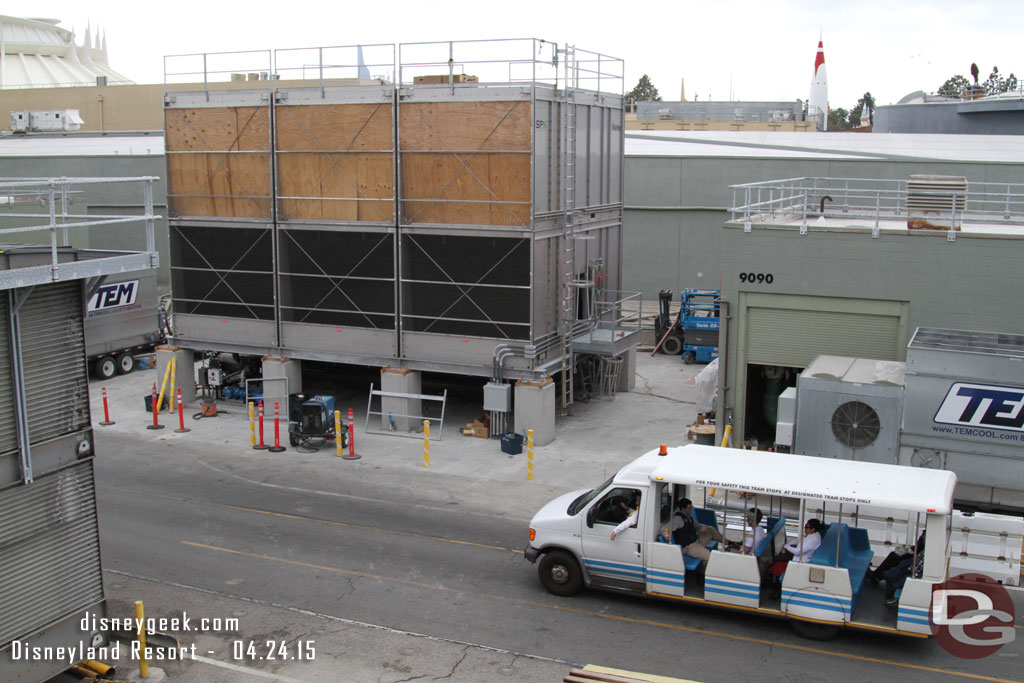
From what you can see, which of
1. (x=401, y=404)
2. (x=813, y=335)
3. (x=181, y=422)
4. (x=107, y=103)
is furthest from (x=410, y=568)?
(x=107, y=103)

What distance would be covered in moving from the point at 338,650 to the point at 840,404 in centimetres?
1055

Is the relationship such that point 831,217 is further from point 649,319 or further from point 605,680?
point 605,680

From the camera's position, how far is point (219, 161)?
25.5 meters

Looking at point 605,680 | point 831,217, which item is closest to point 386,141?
point 831,217

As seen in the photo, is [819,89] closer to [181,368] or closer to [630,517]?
[181,368]

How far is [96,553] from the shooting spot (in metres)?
11.6

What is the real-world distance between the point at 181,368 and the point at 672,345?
53.9 feet

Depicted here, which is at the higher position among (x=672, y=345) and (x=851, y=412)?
(x=851, y=412)

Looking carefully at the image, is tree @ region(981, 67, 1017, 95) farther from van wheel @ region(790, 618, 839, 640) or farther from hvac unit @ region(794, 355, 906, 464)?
van wheel @ region(790, 618, 839, 640)

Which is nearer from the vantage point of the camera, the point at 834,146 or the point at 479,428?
the point at 479,428

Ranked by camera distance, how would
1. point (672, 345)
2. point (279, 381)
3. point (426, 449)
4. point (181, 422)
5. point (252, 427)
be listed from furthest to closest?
point (672, 345)
point (279, 381)
point (181, 422)
point (252, 427)
point (426, 449)

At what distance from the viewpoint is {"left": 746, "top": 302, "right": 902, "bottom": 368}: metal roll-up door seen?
20.3 meters

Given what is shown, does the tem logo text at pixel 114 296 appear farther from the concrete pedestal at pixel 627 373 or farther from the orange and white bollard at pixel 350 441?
the concrete pedestal at pixel 627 373

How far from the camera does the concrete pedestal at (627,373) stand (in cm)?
2783
